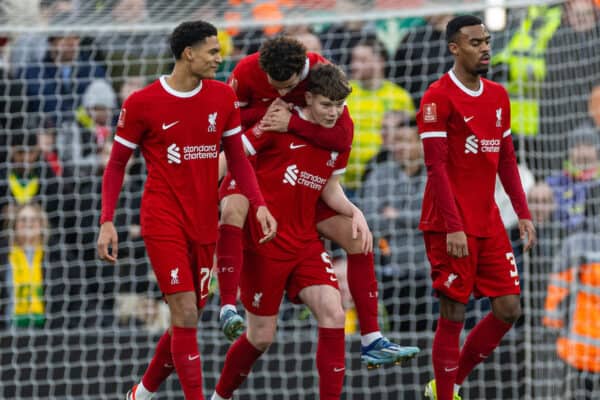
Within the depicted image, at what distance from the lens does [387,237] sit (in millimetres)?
10000

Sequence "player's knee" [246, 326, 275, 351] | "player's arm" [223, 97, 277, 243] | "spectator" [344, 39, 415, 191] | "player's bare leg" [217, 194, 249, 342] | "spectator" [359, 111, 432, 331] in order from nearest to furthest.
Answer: "player's arm" [223, 97, 277, 243], "player's bare leg" [217, 194, 249, 342], "player's knee" [246, 326, 275, 351], "spectator" [359, 111, 432, 331], "spectator" [344, 39, 415, 191]

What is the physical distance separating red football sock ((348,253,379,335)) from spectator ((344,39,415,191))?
297 centimetres

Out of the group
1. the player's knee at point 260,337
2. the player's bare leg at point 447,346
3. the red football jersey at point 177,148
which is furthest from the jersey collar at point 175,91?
the player's bare leg at point 447,346

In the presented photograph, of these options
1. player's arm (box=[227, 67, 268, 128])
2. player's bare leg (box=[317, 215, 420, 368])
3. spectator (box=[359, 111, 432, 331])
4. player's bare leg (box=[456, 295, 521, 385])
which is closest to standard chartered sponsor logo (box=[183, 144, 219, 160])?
player's arm (box=[227, 67, 268, 128])

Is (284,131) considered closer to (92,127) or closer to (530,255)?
(530,255)

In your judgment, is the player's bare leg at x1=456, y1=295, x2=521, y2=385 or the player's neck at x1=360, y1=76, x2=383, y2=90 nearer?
the player's bare leg at x1=456, y1=295, x2=521, y2=385

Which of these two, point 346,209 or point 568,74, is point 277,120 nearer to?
point 346,209

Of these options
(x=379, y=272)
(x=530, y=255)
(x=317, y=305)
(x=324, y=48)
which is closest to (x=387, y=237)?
(x=379, y=272)

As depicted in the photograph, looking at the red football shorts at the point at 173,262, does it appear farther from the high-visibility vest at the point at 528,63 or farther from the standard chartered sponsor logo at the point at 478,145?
the high-visibility vest at the point at 528,63

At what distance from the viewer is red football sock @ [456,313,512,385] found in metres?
Answer: 7.33

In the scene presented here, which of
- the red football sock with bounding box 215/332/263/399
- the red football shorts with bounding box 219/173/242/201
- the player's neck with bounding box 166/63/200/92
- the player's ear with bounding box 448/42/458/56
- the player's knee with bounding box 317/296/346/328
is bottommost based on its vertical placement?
the red football sock with bounding box 215/332/263/399

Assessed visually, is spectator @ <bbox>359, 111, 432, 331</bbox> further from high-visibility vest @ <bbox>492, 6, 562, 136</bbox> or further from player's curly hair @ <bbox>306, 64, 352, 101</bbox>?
player's curly hair @ <bbox>306, 64, 352, 101</bbox>

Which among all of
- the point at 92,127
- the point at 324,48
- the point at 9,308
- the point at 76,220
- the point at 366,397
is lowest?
the point at 366,397

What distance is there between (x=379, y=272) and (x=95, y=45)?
3.50 meters
